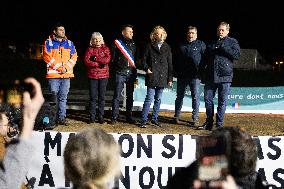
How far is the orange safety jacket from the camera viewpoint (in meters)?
8.92

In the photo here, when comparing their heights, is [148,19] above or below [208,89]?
above

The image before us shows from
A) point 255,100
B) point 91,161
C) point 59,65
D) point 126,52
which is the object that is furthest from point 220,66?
point 91,161

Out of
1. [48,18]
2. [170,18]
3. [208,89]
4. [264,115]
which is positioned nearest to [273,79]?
[264,115]

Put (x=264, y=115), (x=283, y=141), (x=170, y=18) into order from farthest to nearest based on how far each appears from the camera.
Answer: (x=170, y=18) → (x=264, y=115) → (x=283, y=141)

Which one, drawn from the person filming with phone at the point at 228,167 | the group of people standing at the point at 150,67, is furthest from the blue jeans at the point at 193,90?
the person filming with phone at the point at 228,167

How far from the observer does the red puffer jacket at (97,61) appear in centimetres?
900

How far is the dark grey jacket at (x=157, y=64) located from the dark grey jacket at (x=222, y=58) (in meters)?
0.77

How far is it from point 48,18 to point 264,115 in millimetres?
22705

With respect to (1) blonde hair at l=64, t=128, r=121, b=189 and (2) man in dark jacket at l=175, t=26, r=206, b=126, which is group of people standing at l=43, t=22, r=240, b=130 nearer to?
(2) man in dark jacket at l=175, t=26, r=206, b=126

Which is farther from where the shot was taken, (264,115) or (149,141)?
(264,115)

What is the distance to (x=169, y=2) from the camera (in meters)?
28.7

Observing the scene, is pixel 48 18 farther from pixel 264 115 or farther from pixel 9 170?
pixel 9 170

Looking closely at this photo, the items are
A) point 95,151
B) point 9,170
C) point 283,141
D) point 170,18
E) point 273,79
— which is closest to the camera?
point 9,170

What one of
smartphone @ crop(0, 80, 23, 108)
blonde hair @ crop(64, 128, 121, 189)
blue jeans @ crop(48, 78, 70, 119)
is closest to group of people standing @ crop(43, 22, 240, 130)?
blue jeans @ crop(48, 78, 70, 119)
